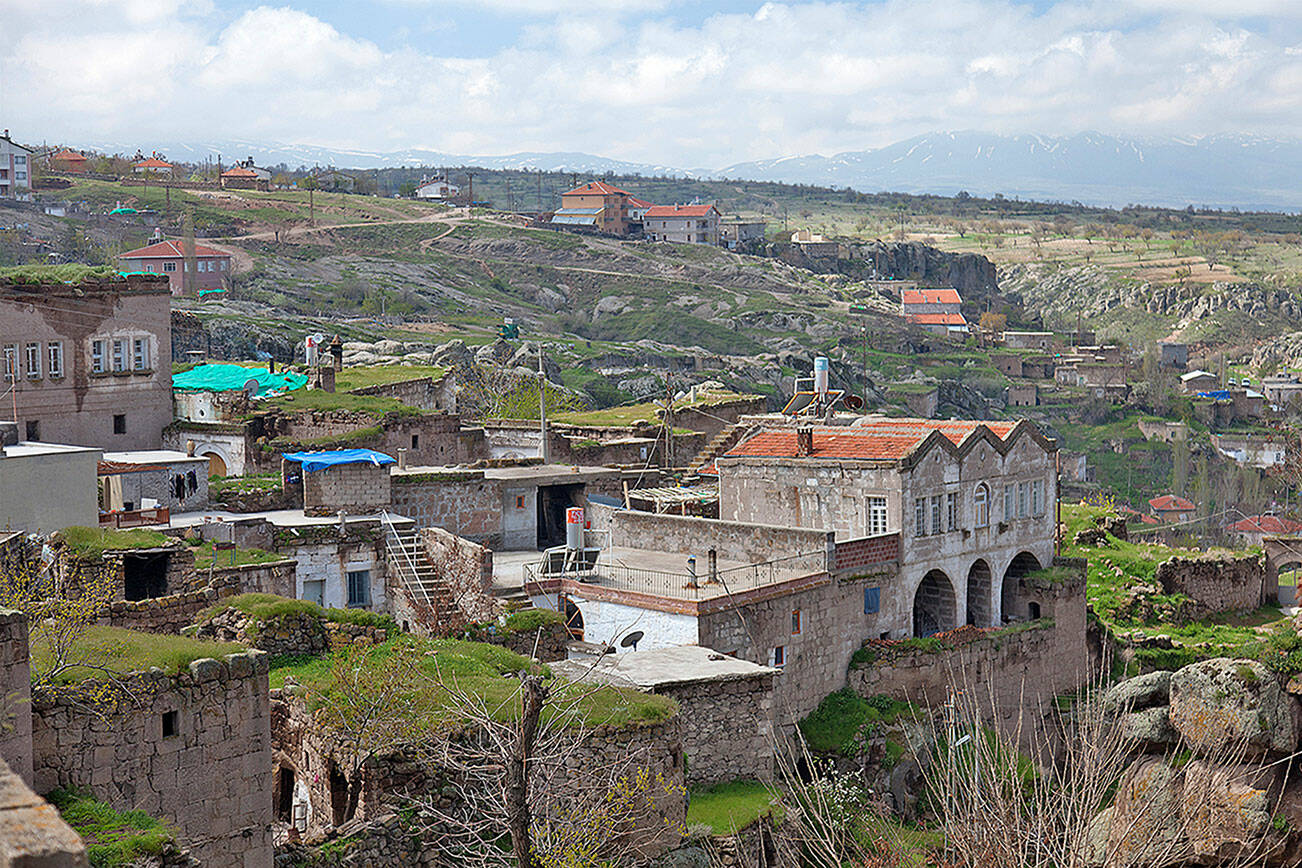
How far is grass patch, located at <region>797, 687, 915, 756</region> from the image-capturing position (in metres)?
29.7

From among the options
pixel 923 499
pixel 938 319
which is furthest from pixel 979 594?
pixel 938 319

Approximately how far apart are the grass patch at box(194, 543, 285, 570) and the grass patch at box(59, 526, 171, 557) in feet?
2.41

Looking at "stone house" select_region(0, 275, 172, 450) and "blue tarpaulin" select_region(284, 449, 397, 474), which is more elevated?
"stone house" select_region(0, 275, 172, 450)

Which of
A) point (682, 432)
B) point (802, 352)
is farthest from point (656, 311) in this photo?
point (682, 432)

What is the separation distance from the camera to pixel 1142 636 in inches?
1690

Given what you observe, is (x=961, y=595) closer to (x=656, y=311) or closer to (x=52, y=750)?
(x=52, y=750)

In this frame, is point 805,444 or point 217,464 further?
point 217,464

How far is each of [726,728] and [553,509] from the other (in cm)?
1470

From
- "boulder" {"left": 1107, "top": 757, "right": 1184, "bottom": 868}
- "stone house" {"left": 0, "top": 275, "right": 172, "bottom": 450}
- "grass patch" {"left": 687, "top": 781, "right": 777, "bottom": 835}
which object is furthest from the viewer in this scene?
"stone house" {"left": 0, "top": 275, "right": 172, "bottom": 450}

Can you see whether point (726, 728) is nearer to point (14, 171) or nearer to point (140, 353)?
point (140, 353)

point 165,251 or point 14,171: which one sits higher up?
point 14,171

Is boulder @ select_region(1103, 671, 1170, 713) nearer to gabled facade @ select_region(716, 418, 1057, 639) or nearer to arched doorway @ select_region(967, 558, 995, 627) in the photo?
gabled facade @ select_region(716, 418, 1057, 639)

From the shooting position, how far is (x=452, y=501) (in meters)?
35.1

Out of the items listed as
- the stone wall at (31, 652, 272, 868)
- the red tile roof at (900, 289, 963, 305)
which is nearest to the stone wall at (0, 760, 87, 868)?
the stone wall at (31, 652, 272, 868)
